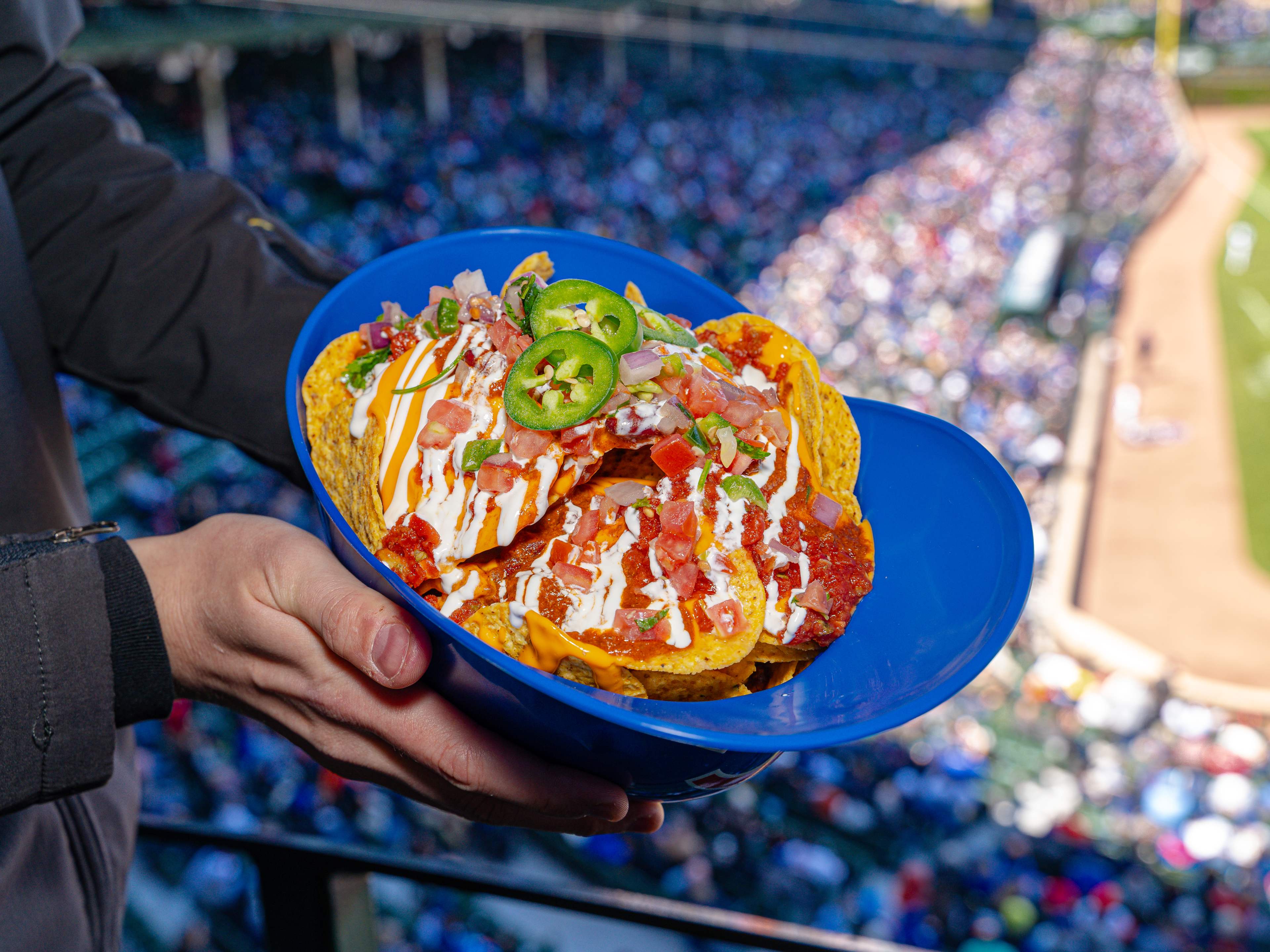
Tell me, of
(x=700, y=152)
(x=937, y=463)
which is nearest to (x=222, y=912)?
(x=937, y=463)

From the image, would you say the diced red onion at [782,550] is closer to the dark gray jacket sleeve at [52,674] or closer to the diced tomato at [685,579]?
the diced tomato at [685,579]

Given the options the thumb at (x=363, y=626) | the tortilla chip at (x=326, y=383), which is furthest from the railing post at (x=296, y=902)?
the tortilla chip at (x=326, y=383)

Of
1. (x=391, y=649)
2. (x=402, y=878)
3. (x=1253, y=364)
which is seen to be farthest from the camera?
(x=1253, y=364)

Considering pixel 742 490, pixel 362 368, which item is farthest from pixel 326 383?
pixel 742 490

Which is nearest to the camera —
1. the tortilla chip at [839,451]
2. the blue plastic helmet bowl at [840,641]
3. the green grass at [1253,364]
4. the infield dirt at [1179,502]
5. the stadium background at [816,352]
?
the blue plastic helmet bowl at [840,641]

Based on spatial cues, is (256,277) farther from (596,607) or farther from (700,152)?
(700,152)

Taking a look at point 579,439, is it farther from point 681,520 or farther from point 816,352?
point 816,352
